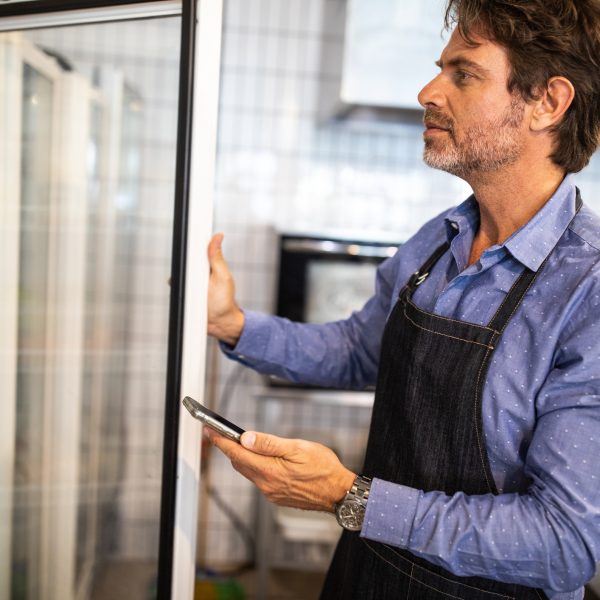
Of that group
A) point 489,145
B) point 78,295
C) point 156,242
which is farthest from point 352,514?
point 156,242

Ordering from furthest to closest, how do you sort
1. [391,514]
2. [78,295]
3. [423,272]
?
[78,295]
[423,272]
[391,514]

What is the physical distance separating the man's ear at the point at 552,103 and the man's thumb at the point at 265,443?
0.52 metres

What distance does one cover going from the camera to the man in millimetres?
717

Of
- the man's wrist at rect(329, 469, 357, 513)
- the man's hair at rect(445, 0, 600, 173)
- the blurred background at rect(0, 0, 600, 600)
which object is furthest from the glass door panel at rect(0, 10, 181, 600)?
the man's hair at rect(445, 0, 600, 173)

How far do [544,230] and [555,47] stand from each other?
235 millimetres

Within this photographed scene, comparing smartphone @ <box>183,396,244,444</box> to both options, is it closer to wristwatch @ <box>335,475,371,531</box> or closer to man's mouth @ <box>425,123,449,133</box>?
wristwatch @ <box>335,475,371,531</box>

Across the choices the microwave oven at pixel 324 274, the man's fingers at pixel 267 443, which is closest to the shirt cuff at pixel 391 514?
the man's fingers at pixel 267 443

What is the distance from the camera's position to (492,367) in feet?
2.63

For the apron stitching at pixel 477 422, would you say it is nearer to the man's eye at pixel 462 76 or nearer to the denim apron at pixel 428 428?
the denim apron at pixel 428 428

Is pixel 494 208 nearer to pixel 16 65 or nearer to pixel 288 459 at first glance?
pixel 288 459

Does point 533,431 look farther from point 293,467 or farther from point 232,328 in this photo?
point 232,328

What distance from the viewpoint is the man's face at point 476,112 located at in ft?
2.88

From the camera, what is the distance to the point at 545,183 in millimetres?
897

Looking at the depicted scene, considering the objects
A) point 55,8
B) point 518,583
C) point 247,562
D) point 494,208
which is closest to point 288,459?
point 518,583
